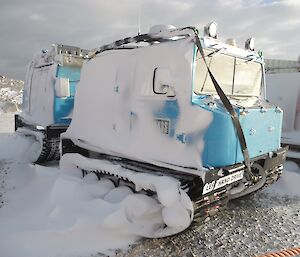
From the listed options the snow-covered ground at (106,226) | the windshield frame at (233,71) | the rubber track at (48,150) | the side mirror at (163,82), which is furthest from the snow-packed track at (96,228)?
the rubber track at (48,150)

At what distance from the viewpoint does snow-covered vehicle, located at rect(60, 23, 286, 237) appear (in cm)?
355

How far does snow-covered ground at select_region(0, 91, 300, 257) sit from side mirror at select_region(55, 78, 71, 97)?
2226 mm

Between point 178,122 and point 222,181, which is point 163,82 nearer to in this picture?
point 178,122

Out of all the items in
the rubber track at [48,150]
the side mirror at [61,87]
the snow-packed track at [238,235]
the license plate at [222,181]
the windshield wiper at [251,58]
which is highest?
the windshield wiper at [251,58]

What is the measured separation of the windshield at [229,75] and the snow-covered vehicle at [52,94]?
12.0ft

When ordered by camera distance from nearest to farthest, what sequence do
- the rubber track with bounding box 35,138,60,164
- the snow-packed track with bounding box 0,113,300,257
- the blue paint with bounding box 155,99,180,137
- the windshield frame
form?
the snow-packed track with bounding box 0,113,300,257 → the blue paint with bounding box 155,99,180,137 → the windshield frame → the rubber track with bounding box 35,138,60,164

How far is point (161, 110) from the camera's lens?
3.84m

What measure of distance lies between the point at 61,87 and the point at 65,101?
1.00 feet

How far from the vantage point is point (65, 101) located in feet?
22.4

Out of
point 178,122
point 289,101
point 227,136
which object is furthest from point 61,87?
point 289,101

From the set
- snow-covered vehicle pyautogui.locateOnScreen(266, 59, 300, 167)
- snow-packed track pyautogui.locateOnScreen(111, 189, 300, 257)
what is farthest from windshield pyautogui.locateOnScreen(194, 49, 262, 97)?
snow-covered vehicle pyautogui.locateOnScreen(266, 59, 300, 167)

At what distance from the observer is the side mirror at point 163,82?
376 cm

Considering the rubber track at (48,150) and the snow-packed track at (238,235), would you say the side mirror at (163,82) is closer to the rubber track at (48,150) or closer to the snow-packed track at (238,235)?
the snow-packed track at (238,235)

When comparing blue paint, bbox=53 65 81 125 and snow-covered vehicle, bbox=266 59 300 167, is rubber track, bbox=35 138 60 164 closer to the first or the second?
blue paint, bbox=53 65 81 125
